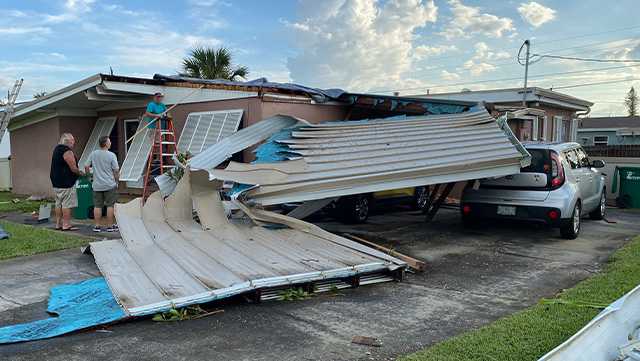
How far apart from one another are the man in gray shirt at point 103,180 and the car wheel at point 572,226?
7.61 m

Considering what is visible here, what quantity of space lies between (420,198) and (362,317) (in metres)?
7.37

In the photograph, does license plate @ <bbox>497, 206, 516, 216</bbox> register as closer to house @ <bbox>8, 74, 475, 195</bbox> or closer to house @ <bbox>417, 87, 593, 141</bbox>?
house @ <bbox>8, 74, 475, 195</bbox>

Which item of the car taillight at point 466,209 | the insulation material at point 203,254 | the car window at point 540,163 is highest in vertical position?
the car window at point 540,163

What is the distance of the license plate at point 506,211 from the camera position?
8.42 m

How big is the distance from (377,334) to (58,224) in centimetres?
728

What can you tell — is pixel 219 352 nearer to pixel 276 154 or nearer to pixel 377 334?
pixel 377 334

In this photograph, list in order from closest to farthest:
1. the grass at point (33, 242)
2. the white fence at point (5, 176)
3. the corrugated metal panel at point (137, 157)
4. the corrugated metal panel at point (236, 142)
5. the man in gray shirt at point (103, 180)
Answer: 1. the corrugated metal panel at point (236, 142)
2. the grass at point (33, 242)
3. the man in gray shirt at point (103, 180)
4. the corrugated metal panel at point (137, 157)
5. the white fence at point (5, 176)

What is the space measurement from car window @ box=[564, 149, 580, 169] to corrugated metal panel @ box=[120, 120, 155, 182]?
8928mm

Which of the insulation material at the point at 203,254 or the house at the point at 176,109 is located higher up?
the house at the point at 176,109

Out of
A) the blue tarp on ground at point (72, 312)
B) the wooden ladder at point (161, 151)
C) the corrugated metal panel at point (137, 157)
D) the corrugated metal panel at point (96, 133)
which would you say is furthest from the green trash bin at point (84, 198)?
the blue tarp on ground at point (72, 312)

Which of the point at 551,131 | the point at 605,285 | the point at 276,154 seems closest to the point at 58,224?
the point at 276,154

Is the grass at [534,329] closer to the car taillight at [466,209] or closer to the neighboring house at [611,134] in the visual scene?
the car taillight at [466,209]

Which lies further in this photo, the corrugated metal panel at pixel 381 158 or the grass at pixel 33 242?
the grass at pixel 33 242

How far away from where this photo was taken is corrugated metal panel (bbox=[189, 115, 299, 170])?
7282 mm
